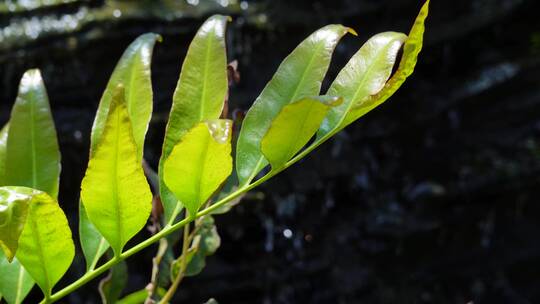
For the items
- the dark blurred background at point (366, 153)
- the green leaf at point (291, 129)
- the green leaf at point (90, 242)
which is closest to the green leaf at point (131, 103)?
the green leaf at point (90, 242)

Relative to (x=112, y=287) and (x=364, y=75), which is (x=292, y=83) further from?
(x=112, y=287)

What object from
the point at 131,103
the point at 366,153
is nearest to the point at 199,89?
the point at 131,103

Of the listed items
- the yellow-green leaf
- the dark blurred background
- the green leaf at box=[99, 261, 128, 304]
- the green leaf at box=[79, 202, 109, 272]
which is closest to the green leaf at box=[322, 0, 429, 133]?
the yellow-green leaf

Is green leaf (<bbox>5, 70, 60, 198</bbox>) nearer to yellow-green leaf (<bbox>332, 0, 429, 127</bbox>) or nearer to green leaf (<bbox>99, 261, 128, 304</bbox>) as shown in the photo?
green leaf (<bbox>99, 261, 128, 304</bbox>)

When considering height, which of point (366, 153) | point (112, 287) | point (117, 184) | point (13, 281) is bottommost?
point (366, 153)

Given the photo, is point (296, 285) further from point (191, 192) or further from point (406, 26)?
point (191, 192)

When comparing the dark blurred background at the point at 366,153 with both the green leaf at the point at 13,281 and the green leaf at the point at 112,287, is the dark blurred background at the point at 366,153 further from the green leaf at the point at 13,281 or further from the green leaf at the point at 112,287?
the green leaf at the point at 13,281
